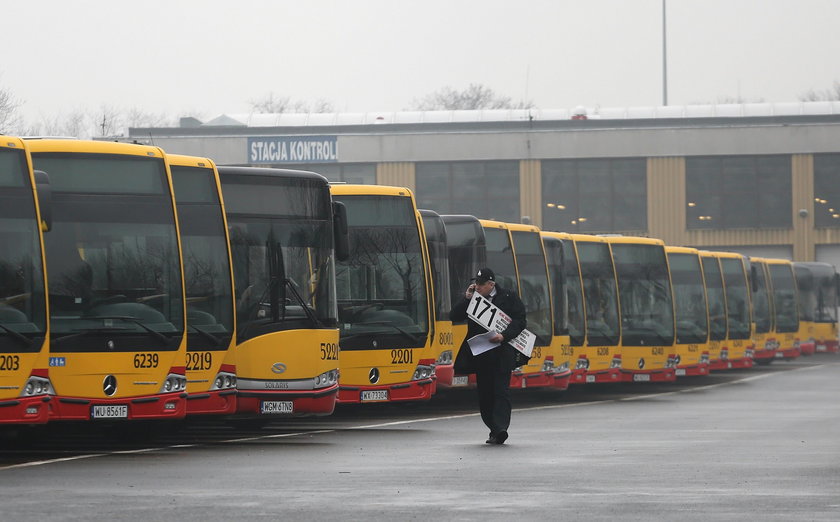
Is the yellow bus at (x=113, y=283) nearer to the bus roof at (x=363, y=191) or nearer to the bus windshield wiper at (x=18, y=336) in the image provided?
the bus windshield wiper at (x=18, y=336)

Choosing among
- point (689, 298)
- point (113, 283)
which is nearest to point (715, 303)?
point (689, 298)

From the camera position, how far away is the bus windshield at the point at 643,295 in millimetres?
33562

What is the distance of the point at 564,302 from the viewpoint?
97.3ft

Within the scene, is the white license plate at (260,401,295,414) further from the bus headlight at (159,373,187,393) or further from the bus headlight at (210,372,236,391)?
the bus headlight at (159,373,187,393)

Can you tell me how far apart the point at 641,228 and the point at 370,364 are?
4784 cm

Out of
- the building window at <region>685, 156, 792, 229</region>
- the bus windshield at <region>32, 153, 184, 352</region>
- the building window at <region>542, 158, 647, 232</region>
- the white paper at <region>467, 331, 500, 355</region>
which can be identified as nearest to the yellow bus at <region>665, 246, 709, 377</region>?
the white paper at <region>467, 331, 500, 355</region>

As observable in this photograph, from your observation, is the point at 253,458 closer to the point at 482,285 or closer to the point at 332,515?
the point at 482,285

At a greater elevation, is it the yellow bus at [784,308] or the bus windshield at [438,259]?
the bus windshield at [438,259]

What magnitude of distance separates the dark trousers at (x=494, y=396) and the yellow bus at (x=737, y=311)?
86.3 ft

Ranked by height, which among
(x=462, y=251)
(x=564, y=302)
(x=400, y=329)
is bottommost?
(x=564, y=302)

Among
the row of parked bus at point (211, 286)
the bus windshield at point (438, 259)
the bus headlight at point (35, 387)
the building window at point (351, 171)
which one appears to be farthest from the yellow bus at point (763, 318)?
the bus headlight at point (35, 387)

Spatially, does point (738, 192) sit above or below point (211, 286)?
above

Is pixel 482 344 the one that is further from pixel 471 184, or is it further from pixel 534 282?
pixel 471 184

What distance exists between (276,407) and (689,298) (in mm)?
21542
